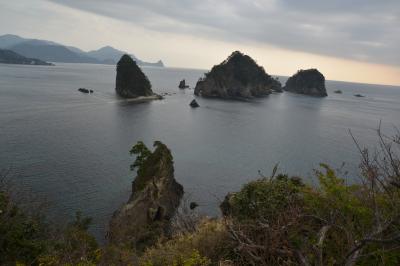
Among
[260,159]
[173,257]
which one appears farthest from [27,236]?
[260,159]

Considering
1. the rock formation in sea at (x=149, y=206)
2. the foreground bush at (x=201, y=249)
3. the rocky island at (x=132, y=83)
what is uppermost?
the rocky island at (x=132, y=83)

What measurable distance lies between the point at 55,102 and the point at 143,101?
3699cm

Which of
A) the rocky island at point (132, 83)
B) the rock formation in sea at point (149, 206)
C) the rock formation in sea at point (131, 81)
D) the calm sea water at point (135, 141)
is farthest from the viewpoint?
the rock formation in sea at point (131, 81)

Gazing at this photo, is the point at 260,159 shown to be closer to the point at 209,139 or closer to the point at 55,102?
the point at 209,139

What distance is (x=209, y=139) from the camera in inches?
3533

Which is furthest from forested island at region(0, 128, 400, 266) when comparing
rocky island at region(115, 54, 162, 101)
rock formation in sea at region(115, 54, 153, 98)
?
rock formation in sea at region(115, 54, 153, 98)

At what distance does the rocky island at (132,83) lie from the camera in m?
167

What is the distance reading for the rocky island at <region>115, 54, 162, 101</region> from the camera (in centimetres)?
16723

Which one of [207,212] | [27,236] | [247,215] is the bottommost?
[207,212]

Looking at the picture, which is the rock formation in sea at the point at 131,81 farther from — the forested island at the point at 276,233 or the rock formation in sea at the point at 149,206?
the forested island at the point at 276,233

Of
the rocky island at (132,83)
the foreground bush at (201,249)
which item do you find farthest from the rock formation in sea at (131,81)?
the foreground bush at (201,249)

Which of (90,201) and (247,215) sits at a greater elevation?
(247,215)

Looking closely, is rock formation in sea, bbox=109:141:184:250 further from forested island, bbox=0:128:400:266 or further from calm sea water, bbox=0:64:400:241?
calm sea water, bbox=0:64:400:241

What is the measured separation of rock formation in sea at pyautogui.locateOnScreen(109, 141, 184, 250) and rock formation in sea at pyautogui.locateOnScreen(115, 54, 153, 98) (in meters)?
118
